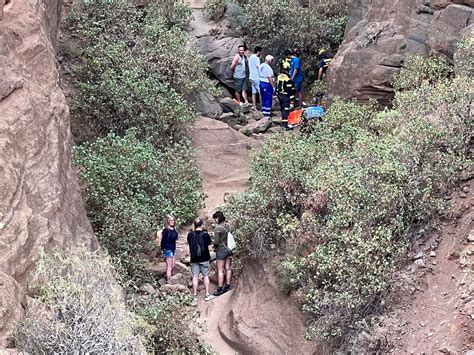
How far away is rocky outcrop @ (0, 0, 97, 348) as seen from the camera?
21.9 ft

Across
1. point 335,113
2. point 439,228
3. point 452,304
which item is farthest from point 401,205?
point 335,113

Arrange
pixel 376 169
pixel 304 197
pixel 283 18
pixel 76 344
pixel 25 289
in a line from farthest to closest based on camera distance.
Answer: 1. pixel 283 18
2. pixel 304 197
3. pixel 376 169
4. pixel 25 289
5. pixel 76 344

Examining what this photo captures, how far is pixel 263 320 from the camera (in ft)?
30.7

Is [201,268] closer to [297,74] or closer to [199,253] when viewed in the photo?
[199,253]

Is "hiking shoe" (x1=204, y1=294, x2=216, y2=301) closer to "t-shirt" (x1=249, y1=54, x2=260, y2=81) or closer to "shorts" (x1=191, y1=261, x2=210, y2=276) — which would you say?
"shorts" (x1=191, y1=261, x2=210, y2=276)

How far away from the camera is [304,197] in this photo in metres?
9.81

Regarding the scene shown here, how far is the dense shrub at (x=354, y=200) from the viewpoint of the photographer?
8305mm

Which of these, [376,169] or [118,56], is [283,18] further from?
[376,169]

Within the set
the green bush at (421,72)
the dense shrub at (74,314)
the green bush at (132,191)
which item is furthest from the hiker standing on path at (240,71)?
the dense shrub at (74,314)

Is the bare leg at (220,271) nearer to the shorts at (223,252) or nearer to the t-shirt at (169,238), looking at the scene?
the shorts at (223,252)

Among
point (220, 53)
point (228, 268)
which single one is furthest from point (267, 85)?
point (228, 268)

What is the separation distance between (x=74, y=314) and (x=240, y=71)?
1164cm

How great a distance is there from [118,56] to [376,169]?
7212mm

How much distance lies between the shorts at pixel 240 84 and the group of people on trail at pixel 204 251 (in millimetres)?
7511
